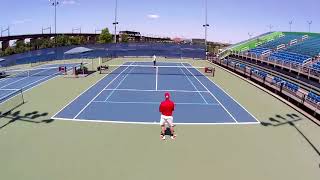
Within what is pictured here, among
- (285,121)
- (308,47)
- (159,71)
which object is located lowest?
(285,121)

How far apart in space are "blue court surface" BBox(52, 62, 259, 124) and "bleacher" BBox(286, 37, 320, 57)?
1272cm

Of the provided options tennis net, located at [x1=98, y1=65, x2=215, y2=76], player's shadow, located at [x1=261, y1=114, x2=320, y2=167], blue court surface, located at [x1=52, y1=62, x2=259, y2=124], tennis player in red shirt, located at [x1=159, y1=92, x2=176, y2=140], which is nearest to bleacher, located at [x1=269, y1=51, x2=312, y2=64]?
tennis net, located at [x1=98, y1=65, x2=215, y2=76]

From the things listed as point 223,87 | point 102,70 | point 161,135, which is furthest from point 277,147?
point 102,70

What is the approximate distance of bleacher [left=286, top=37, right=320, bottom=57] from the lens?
33.4 metres

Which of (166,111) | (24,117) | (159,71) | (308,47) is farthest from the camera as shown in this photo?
(308,47)

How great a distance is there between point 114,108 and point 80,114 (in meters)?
1.90

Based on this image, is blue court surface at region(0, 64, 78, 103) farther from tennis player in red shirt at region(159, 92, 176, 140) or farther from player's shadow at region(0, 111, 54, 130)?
tennis player in red shirt at region(159, 92, 176, 140)

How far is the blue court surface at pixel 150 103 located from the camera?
14.6 meters

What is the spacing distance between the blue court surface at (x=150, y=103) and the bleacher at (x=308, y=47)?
1272 cm

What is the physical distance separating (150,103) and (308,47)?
82.4 feet

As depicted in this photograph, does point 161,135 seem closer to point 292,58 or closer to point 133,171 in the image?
point 133,171

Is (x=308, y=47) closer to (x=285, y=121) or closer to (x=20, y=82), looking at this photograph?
(x=285, y=121)

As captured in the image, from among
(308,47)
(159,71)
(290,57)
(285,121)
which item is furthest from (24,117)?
(308,47)

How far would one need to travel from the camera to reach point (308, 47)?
3644 cm
